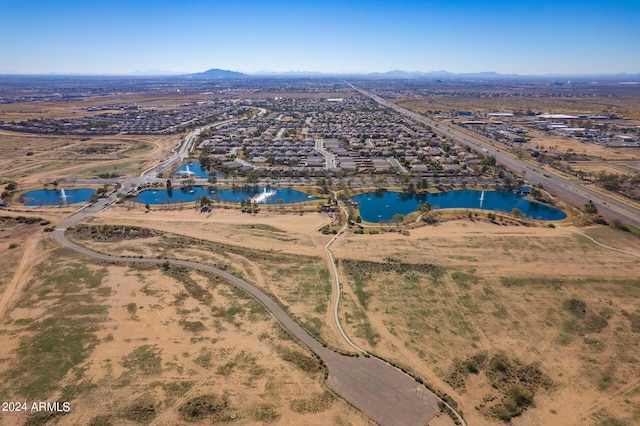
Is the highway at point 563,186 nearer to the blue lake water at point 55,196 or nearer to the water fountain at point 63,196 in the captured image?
the blue lake water at point 55,196

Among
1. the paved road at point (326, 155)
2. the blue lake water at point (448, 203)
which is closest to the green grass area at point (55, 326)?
the blue lake water at point (448, 203)

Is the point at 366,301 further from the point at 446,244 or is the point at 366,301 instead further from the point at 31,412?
the point at 31,412

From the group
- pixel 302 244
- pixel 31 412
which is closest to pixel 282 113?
pixel 302 244

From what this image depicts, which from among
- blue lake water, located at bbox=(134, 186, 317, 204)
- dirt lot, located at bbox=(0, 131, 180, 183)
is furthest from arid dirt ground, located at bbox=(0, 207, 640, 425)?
dirt lot, located at bbox=(0, 131, 180, 183)

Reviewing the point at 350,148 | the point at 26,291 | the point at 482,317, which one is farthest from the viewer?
the point at 350,148

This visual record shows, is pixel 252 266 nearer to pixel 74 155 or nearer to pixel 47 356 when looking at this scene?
pixel 47 356

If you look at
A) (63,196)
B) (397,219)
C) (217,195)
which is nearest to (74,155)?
(63,196)
